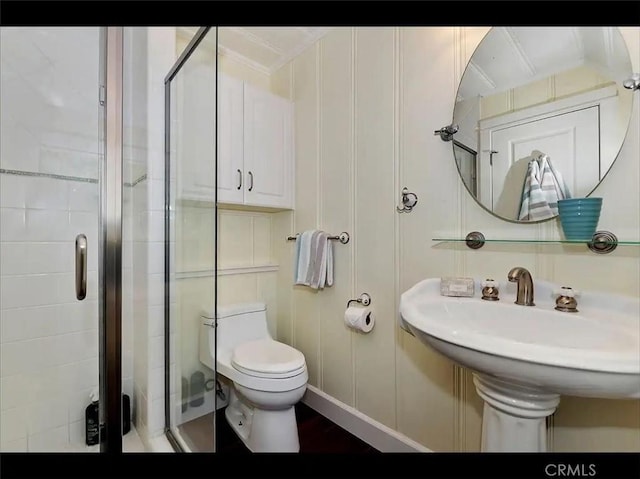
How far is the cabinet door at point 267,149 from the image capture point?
1.70 meters

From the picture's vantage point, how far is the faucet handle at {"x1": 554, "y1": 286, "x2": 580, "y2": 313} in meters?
0.84

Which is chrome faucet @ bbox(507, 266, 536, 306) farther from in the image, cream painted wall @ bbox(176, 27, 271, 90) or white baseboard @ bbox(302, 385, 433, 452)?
cream painted wall @ bbox(176, 27, 271, 90)

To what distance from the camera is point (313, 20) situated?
70cm

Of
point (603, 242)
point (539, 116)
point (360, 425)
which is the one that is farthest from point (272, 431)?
point (539, 116)

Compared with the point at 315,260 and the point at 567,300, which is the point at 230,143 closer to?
the point at 315,260

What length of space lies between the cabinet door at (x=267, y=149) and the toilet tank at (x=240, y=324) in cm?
60

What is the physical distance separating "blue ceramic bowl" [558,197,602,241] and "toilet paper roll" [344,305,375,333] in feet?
2.66

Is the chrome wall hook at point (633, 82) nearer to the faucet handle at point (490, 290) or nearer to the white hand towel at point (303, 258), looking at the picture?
the faucet handle at point (490, 290)

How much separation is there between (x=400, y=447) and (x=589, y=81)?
1470 mm

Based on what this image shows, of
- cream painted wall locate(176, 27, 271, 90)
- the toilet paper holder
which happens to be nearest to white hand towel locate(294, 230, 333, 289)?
the toilet paper holder

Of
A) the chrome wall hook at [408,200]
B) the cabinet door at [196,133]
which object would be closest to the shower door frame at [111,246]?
the cabinet door at [196,133]

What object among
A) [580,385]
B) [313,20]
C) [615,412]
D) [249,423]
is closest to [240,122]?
[313,20]

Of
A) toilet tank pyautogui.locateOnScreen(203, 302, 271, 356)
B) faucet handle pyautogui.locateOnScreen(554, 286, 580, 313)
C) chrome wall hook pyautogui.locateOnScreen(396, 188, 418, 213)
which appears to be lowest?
toilet tank pyautogui.locateOnScreen(203, 302, 271, 356)

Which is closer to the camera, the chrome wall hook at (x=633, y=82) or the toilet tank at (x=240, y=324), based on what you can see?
the chrome wall hook at (x=633, y=82)
